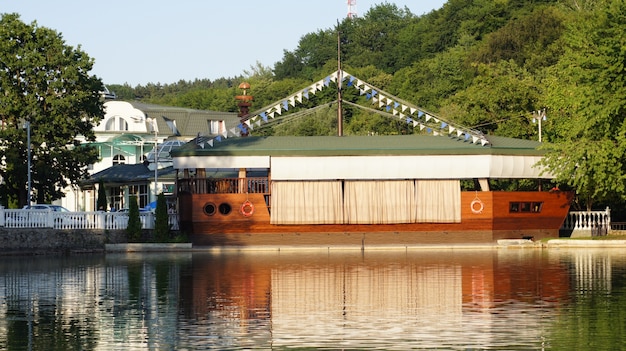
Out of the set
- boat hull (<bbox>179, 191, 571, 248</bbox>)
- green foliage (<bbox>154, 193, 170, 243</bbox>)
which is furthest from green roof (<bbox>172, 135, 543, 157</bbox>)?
green foliage (<bbox>154, 193, 170, 243</bbox>)

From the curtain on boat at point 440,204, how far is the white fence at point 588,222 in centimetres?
690

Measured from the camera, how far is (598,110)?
49.1m

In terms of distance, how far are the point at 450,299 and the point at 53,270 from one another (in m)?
18.1

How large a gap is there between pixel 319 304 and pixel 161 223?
28335 millimetres

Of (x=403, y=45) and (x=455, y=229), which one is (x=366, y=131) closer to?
(x=403, y=45)

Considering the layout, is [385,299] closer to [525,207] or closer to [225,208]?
[225,208]

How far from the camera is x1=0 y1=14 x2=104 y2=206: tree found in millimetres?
61812

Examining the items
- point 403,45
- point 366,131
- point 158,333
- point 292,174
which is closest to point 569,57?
point 292,174

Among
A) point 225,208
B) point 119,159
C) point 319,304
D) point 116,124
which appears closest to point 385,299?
point 319,304

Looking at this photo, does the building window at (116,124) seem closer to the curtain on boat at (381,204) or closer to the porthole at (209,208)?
the porthole at (209,208)

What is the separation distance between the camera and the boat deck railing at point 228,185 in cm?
5631

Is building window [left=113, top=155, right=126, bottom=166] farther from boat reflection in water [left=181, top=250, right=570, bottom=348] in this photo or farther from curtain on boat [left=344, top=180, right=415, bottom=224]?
boat reflection in water [left=181, top=250, right=570, bottom=348]

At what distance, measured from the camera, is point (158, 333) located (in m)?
22.7

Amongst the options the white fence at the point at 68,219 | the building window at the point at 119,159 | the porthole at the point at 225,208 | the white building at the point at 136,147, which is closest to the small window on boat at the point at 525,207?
the porthole at the point at 225,208
